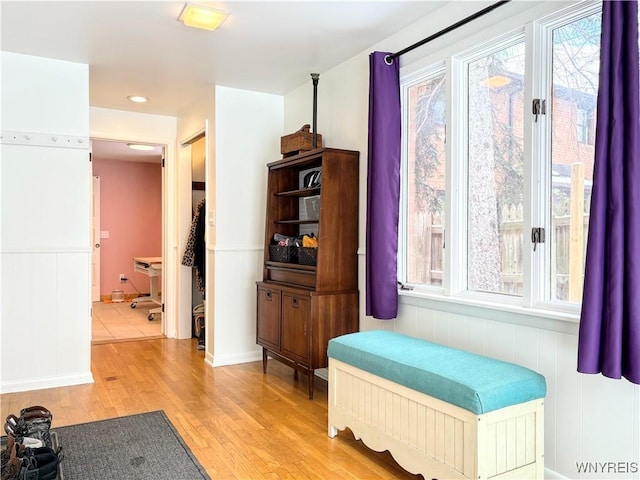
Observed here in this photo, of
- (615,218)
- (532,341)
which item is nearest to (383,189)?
(532,341)

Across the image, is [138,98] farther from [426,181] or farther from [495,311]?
[495,311]

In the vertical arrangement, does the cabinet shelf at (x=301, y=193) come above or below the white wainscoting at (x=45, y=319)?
above

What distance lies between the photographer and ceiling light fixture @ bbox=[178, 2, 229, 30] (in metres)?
2.82

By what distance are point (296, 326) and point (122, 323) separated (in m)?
3.72

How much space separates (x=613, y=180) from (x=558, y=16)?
34.4 inches

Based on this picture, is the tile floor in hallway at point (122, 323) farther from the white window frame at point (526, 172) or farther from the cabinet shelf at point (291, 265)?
the white window frame at point (526, 172)

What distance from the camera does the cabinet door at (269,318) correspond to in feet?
12.8

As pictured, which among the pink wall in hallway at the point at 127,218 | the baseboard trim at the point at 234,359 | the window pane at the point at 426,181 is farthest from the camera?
the pink wall in hallway at the point at 127,218

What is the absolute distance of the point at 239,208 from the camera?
4.55 meters

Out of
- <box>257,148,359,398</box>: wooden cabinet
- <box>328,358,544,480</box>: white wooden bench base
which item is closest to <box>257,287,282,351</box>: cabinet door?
<box>257,148,359,398</box>: wooden cabinet

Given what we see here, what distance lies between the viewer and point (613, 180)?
6.25 ft

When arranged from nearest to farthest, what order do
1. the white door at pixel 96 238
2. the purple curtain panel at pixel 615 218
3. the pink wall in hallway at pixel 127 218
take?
the purple curtain panel at pixel 615 218
the white door at pixel 96 238
the pink wall in hallway at pixel 127 218

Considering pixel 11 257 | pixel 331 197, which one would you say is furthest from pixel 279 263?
pixel 11 257

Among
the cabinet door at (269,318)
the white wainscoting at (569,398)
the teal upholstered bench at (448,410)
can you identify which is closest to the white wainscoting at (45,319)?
the cabinet door at (269,318)
